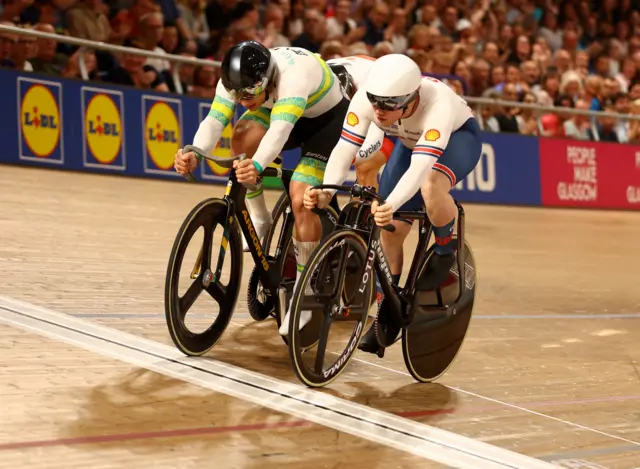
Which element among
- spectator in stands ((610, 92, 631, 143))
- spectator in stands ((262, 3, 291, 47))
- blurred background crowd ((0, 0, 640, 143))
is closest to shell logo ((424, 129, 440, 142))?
blurred background crowd ((0, 0, 640, 143))

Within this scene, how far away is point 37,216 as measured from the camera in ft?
23.9

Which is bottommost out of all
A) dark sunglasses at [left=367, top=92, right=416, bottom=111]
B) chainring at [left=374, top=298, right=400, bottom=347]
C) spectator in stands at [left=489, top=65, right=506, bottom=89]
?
chainring at [left=374, top=298, right=400, bottom=347]

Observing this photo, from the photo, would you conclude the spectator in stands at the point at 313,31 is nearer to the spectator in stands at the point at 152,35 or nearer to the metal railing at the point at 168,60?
the metal railing at the point at 168,60

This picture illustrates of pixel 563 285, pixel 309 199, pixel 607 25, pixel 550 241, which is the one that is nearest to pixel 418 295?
pixel 309 199

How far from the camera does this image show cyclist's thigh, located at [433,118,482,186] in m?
4.41

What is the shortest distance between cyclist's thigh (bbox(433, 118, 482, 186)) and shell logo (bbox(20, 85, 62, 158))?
565cm

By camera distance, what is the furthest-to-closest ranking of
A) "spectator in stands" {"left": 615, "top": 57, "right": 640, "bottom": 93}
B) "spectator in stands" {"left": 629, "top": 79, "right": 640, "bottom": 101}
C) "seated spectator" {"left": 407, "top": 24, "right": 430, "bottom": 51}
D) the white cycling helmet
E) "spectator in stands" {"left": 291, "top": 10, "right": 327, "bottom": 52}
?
1. "spectator in stands" {"left": 615, "top": 57, "right": 640, "bottom": 93}
2. "spectator in stands" {"left": 629, "top": 79, "right": 640, "bottom": 101}
3. "seated spectator" {"left": 407, "top": 24, "right": 430, "bottom": 51}
4. "spectator in stands" {"left": 291, "top": 10, "right": 327, "bottom": 52}
5. the white cycling helmet

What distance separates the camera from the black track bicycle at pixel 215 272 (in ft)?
13.5

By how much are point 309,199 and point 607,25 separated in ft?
45.5

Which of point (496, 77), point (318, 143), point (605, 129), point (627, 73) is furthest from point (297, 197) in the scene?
point (627, 73)

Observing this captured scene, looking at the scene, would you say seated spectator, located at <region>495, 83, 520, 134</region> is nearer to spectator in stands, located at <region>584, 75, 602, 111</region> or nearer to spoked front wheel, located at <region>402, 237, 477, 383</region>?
spectator in stands, located at <region>584, 75, 602, 111</region>

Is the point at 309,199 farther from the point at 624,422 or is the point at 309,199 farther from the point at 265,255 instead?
the point at 624,422

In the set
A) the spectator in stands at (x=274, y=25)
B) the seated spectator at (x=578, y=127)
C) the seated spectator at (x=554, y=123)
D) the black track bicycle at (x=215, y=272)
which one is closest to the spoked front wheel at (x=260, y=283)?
the black track bicycle at (x=215, y=272)

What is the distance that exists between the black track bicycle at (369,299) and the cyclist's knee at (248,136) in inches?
38.7
